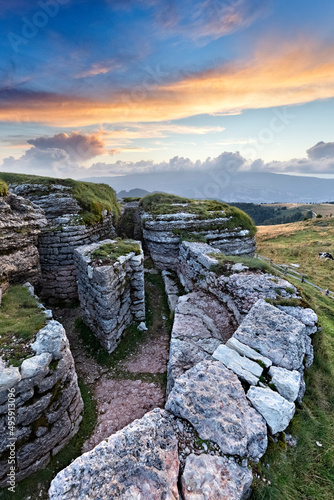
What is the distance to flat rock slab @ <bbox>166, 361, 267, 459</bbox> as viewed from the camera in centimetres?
295

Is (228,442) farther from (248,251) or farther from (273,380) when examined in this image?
(248,251)

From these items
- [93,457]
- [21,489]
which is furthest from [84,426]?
[93,457]

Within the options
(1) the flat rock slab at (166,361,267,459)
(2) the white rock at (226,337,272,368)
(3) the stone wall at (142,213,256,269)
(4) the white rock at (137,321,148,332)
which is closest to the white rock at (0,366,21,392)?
(1) the flat rock slab at (166,361,267,459)

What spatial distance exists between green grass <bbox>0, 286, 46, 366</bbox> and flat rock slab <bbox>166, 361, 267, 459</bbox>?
3.36 m

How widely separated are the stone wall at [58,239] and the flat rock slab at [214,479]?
32.4 feet

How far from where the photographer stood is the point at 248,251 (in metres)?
14.6

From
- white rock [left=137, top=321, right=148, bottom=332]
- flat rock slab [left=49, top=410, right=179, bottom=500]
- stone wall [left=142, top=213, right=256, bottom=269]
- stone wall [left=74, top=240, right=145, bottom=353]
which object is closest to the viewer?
flat rock slab [left=49, top=410, right=179, bottom=500]

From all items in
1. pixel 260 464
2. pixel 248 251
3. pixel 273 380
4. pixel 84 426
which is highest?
pixel 273 380

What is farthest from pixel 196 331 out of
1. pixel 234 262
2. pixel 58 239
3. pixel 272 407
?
pixel 58 239

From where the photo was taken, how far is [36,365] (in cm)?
445

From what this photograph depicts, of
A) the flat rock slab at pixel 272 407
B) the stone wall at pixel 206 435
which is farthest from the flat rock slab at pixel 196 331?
the flat rock slab at pixel 272 407

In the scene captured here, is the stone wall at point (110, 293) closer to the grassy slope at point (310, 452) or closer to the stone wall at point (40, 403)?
the stone wall at point (40, 403)

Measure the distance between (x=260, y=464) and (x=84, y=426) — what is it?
463cm

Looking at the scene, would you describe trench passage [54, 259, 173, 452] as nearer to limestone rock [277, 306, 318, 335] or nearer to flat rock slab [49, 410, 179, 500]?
flat rock slab [49, 410, 179, 500]
